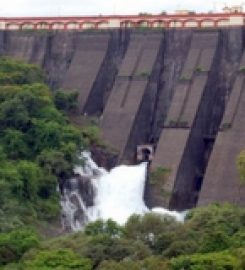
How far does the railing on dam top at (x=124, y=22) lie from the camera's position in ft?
154

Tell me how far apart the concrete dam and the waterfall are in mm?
599

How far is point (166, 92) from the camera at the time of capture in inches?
1836

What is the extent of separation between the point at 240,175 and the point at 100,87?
34.3ft

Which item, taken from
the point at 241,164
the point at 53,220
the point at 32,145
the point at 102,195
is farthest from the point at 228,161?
the point at 32,145

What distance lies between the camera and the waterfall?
39844 mm

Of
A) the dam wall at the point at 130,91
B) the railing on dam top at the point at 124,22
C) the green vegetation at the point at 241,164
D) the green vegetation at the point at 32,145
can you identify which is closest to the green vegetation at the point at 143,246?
the green vegetation at the point at 32,145

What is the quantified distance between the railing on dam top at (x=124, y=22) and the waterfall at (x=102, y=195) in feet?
22.8

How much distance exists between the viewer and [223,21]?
46750 mm

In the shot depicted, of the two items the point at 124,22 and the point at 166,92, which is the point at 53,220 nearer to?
the point at 166,92

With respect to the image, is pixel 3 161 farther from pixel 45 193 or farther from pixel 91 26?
pixel 91 26

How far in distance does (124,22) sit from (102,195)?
984 cm

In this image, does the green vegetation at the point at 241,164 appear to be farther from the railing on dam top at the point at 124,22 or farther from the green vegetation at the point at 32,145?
the railing on dam top at the point at 124,22

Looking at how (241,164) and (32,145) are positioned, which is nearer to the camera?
(241,164)

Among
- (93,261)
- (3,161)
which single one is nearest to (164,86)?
(3,161)
